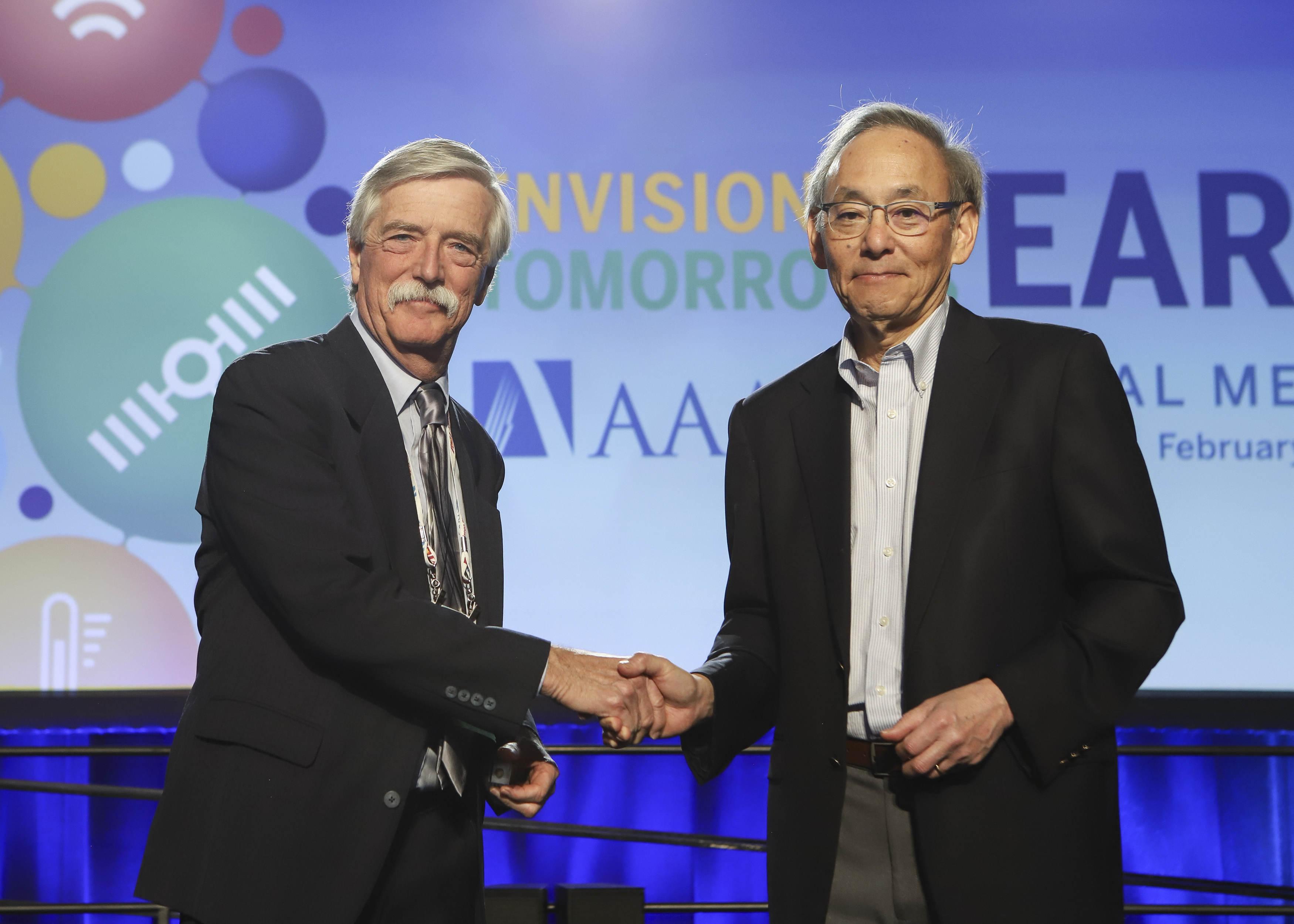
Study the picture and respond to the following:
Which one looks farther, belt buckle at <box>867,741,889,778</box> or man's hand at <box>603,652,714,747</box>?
man's hand at <box>603,652,714,747</box>

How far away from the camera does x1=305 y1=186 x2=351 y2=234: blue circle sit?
3.88m

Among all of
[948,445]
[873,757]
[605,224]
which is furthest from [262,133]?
[873,757]

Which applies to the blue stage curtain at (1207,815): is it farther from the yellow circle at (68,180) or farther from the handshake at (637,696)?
the yellow circle at (68,180)

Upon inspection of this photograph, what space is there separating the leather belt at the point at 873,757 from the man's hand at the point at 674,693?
0.27m

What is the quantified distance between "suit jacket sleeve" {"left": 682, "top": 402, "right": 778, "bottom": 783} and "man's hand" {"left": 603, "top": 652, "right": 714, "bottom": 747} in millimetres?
17

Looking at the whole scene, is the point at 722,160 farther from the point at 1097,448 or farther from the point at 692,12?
the point at 1097,448

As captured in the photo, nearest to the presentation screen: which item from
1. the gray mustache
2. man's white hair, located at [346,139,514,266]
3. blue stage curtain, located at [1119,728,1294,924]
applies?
blue stage curtain, located at [1119,728,1294,924]

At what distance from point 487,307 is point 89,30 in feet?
5.21

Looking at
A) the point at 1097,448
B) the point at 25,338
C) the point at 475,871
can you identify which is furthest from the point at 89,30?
the point at 1097,448

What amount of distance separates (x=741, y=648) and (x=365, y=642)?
62 centimetres

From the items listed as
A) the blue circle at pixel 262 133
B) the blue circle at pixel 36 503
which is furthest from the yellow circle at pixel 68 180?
the blue circle at pixel 36 503

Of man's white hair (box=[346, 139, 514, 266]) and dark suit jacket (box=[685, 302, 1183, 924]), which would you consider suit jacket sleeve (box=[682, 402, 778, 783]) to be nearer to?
dark suit jacket (box=[685, 302, 1183, 924])

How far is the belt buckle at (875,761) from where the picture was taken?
1.69m

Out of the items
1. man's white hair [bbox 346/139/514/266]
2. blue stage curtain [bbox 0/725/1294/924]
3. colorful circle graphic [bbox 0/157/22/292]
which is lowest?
blue stage curtain [bbox 0/725/1294/924]
